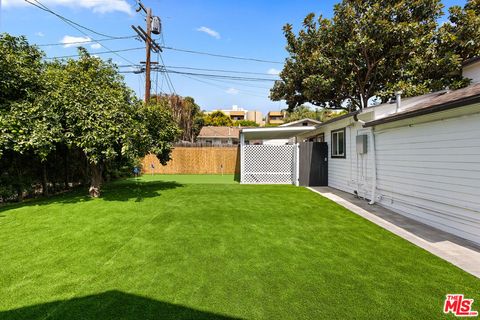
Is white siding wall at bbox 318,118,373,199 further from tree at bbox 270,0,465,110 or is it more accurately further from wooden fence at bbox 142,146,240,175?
wooden fence at bbox 142,146,240,175

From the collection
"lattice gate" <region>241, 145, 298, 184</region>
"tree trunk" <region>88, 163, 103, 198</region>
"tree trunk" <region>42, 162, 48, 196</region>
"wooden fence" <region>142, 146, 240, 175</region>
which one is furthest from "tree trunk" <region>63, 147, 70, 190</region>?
"wooden fence" <region>142, 146, 240, 175</region>

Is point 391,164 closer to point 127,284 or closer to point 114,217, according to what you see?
point 127,284

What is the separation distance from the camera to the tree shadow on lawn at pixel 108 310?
83.9 inches

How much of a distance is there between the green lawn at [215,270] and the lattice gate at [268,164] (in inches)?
223

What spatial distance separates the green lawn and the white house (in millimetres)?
1215

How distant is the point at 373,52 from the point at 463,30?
12.5 ft

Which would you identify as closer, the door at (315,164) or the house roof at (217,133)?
the door at (315,164)

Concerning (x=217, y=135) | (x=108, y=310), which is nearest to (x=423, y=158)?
(x=108, y=310)

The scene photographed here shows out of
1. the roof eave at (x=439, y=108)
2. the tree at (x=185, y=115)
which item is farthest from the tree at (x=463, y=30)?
the tree at (x=185, y=115)

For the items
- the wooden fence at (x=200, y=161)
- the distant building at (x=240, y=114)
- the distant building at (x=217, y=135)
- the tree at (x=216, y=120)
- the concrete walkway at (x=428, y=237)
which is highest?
the distant building at (x=240, y=114)

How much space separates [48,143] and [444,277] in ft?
26.9

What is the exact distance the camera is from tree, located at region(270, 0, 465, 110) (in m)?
10.9

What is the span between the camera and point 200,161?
16.5m

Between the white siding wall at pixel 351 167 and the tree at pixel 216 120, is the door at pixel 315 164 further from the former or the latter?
the tree at pixel 216 120
